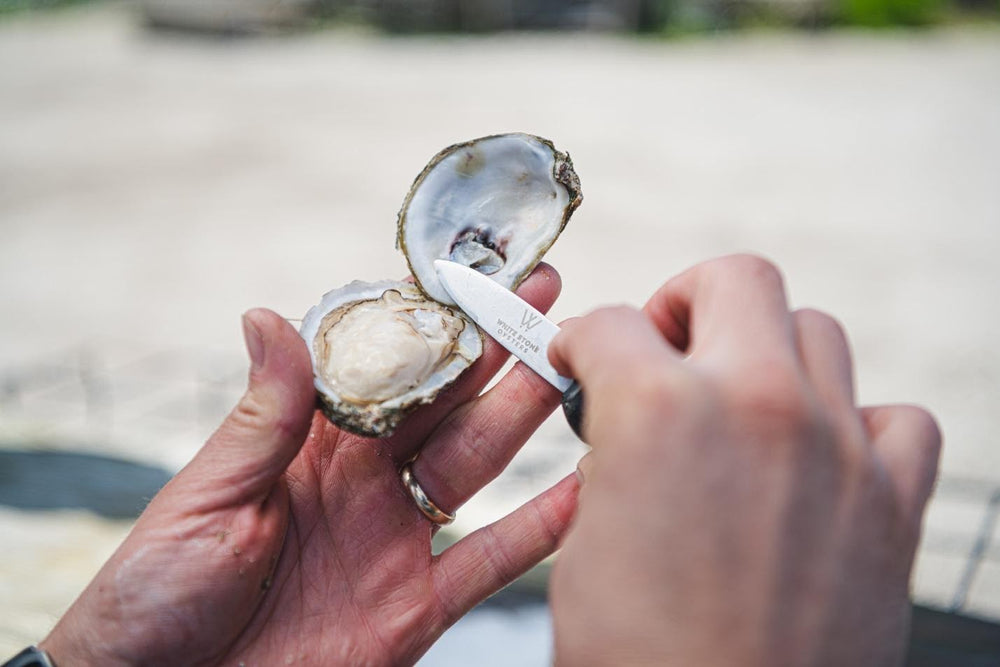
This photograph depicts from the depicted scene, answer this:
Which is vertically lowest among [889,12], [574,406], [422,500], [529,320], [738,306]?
[422,500]

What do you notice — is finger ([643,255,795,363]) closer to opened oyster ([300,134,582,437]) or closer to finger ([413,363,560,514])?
finger ([413,363,560,514])

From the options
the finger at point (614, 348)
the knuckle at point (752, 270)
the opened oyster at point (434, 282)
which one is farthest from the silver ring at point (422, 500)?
the knuckle at point (752, 270)

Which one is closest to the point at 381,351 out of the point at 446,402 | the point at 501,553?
the point at 446,402

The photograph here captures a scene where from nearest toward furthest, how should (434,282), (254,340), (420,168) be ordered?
1. (254,340)
2. (434,282)
3. (420,168)

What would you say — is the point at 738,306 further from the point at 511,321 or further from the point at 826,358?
the point at 511,321

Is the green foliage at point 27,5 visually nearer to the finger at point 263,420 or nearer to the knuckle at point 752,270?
the finger at point 263,420

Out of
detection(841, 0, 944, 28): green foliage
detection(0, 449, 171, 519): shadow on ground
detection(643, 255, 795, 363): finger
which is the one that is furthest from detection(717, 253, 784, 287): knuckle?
detection(841, 0, 944, 28): green foliage

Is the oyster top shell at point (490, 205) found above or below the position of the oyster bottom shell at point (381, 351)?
above

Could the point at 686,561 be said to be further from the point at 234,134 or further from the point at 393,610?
the point at 234,134
